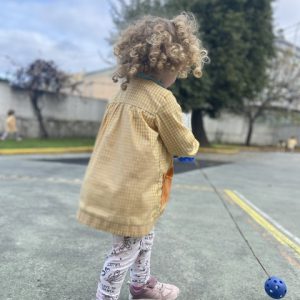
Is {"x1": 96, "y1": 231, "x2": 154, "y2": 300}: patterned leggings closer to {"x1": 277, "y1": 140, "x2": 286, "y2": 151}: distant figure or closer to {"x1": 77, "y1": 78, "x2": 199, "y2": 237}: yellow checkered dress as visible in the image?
{"x1": 77, "y1": 78, "x2": 199, "y2": 237}: yellow checkered dress

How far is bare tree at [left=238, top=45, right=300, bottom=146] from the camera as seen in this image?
1150 inches

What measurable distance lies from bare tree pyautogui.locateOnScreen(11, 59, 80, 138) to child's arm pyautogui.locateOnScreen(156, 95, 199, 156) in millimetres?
17138

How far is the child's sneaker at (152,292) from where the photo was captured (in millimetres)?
2901

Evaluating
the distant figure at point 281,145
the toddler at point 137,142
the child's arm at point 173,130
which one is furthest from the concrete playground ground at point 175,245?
the distant figure at point 281,145

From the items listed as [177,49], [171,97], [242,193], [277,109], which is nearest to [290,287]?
[171,97]

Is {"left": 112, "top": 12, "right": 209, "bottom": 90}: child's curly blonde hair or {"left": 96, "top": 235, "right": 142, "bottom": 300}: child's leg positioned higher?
{"left": 112, "top": 12, "right": 209, "bottom": 90}: child's curly blonde hair

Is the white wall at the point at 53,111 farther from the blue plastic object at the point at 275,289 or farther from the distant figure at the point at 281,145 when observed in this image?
the blue plastic object at the point at 275,289

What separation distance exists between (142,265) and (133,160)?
861 mm

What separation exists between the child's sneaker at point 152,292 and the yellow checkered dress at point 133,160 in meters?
0.65

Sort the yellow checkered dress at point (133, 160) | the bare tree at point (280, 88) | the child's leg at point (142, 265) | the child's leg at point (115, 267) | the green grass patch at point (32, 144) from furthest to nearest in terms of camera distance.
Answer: the bare tree at point (280, 88), the green grass patch at point (32, 144), the child's leg at point (142, 265), the child's leg at point (115, 267), the yellow checkered dress at point (133, 160)

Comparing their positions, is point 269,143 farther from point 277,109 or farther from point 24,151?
point 24,151

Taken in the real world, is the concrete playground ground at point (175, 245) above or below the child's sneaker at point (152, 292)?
below

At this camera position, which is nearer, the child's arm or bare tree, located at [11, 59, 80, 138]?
the child's arm

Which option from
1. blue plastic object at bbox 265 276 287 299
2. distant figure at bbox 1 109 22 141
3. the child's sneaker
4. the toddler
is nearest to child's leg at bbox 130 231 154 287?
the child's sneaker
